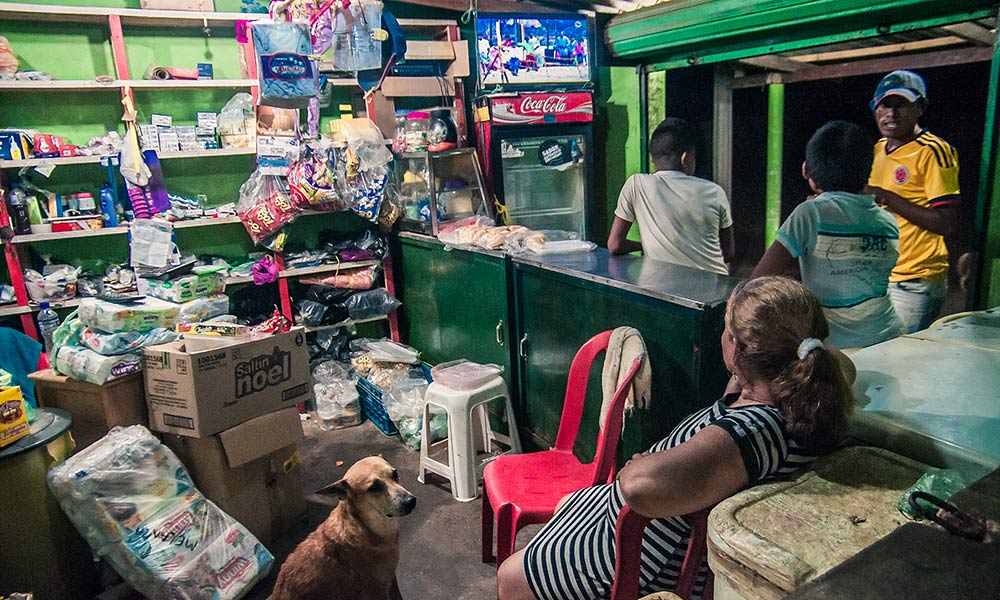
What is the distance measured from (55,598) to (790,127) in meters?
5.33

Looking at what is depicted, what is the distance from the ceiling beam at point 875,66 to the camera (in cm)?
341

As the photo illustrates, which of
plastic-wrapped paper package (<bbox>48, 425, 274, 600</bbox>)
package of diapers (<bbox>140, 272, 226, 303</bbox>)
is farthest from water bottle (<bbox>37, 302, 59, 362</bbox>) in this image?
plastic-wrapped paper package (<bbox>48, 425, 274, 600</bbox>)

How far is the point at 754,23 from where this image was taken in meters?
3.14

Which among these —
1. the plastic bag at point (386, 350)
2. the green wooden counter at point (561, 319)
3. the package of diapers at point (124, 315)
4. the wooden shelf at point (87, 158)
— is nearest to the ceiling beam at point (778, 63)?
the green wooden counter at point (561, 319)

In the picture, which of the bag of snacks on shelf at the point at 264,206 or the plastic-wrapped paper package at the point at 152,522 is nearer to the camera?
the plastic-wrapped paper package at the point at 152,522

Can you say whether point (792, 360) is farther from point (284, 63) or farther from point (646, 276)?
point (284, 63)

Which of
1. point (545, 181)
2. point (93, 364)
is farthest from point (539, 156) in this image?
point (93, 364)

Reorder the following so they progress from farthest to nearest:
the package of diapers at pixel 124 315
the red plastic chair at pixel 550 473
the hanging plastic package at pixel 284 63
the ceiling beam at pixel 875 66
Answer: the hanging plastic package at pixel 284 63 → the ceiling beam at pixel 875 66 → the package of diapers at pixel 124 315 → the red plastic chair at pixel 550 473

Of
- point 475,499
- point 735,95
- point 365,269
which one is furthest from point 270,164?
point 735,95

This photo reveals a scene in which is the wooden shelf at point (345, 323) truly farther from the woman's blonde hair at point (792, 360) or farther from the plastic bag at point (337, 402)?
the woman's blonde hair at point (792, 360)

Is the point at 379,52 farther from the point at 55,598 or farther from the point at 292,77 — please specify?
the point at 55,598

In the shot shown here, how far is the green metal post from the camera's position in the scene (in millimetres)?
4922

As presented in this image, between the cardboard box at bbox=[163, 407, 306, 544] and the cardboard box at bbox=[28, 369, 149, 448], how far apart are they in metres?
0.22

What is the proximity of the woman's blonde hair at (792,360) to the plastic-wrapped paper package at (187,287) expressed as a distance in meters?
3.55
